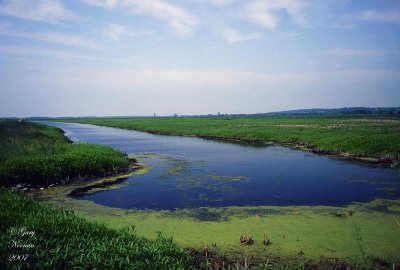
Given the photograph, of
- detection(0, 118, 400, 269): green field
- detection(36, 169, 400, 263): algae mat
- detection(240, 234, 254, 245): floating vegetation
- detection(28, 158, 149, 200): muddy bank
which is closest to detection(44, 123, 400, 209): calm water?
detection(28, 158, 149, 200): muddy bank

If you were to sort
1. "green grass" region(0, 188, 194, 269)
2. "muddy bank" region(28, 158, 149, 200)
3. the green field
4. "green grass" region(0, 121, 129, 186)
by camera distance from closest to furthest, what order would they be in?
"green grass" region(0, 188, 194, 269) → the green field → "muddy bank" region(28, 158, 149, 200) → "green grass" region(0, 121, 129, 186)

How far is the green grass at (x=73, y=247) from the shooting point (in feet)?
22.2

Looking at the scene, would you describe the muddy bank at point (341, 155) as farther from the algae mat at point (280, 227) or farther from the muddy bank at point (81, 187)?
the muddy bank at point (81, 187)

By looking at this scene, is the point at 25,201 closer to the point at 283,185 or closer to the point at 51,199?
the point at 51,199

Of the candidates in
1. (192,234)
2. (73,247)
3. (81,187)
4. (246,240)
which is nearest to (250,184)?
(192,234)

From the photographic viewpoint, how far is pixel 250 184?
1902cm

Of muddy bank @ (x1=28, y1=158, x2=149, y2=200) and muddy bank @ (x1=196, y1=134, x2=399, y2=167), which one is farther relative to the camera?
muddy bank @ (x1=196, y1=134, x2=399, y2=167)

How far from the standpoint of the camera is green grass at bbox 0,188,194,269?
6.77 meters

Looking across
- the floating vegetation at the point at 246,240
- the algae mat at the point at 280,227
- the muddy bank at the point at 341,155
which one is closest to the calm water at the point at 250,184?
the algae mat at the point at 280,227

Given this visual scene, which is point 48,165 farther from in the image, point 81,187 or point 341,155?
point 341,155

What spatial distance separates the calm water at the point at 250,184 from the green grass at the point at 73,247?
18.7 ft

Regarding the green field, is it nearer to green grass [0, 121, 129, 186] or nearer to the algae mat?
the algae mat

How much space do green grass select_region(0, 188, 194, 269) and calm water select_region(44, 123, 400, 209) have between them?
5708 millimetres

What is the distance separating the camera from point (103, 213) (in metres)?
13.5
